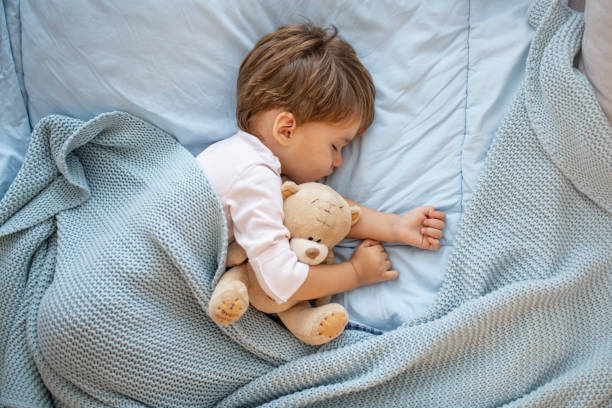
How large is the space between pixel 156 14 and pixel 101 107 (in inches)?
9.0

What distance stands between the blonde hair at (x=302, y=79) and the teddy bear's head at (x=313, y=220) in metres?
0.17

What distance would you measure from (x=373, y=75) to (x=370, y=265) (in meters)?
0.43

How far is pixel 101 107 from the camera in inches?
46.5

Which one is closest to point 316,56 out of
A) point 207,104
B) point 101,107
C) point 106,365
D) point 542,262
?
point 207,104

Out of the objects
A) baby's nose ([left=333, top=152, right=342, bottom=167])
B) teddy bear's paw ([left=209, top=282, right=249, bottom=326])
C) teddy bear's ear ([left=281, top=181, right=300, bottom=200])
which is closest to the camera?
teddy bear's paw ([left=209, top=282, right=249, bottom=326])

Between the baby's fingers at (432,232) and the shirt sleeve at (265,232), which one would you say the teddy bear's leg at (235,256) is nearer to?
the shirt sleeve at (265,232)

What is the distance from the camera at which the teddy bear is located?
102 cm

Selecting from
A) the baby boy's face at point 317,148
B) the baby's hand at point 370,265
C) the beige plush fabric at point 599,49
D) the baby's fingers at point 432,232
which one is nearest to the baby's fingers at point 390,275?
the baby's hand at point 370,265

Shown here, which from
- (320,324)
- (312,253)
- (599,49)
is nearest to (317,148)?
(312,253)

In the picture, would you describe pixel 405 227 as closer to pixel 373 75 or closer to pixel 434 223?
pixel 434 223

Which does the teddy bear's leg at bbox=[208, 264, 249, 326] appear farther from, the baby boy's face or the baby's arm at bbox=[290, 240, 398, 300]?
the baby boy's face

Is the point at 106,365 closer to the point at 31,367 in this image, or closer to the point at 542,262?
the point at 31,367

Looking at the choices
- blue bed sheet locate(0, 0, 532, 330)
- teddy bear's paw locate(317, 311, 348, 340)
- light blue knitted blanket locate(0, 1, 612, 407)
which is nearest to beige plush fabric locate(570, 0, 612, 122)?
light blue knitted blanket locate(0, 1, 612, 407)

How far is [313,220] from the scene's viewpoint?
1044mm
